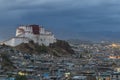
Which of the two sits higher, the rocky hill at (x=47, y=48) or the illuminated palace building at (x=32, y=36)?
the illuminated palace building at (x=32, y=36)

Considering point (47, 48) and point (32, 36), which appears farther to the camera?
point (47, 48)

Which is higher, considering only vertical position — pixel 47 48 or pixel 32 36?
pixel 32 36

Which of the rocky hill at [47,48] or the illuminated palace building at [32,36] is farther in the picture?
the illuminated palace building at [32,36]

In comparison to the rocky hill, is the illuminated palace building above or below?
above

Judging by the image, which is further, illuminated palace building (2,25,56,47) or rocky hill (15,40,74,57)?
illuminated palace building (2,25,56,47)
